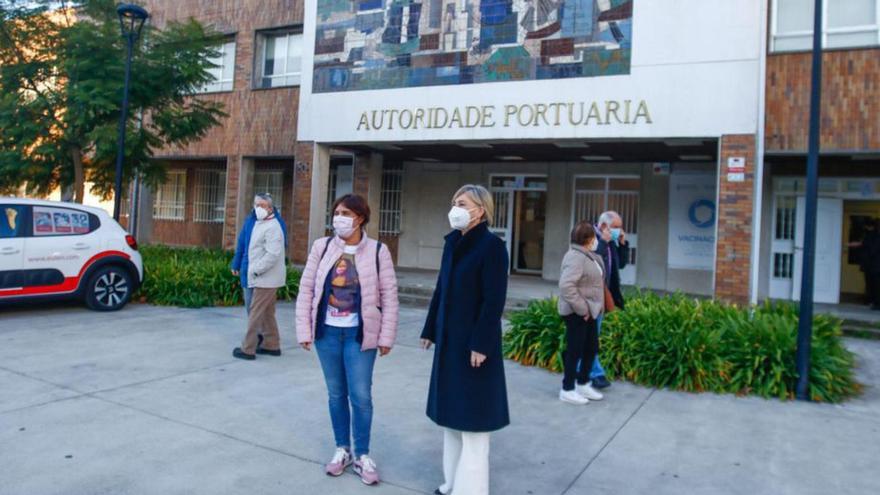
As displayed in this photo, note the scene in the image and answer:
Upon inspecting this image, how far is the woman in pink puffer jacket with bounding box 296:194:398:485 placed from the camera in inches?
162

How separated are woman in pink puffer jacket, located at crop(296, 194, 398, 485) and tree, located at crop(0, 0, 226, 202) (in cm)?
858

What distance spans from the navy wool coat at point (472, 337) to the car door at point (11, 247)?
733 centimetres

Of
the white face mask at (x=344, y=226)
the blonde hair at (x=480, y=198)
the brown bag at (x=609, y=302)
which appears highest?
the blonde hair at (x=480, y=198)

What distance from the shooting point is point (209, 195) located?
19.3 metres

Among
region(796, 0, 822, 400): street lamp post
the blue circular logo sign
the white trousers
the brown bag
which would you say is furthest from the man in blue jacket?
the blue circular logo sign

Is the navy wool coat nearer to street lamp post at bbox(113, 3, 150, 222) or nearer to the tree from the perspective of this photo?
street lamp post at bbox(113, 3, 150, 222)

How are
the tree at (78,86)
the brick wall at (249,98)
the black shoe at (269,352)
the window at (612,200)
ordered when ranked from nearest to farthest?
1. the black shoe at (269,352)
2. the tree at (78,86)
3. the window at (612,200)
4. the brick wall at (249,98)

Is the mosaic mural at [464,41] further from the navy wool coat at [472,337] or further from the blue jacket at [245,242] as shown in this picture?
the navy wool coat at [472,337]

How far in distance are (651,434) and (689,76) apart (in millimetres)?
6991

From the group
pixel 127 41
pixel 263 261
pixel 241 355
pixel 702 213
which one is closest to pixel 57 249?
pixel 241 355

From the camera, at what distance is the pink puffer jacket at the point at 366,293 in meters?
4.09

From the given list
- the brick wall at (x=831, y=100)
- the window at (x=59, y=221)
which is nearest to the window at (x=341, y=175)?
the window at (x=59, y=221)

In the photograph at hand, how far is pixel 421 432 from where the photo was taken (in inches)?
202

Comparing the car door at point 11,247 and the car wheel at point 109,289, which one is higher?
the car door at point 11,247
